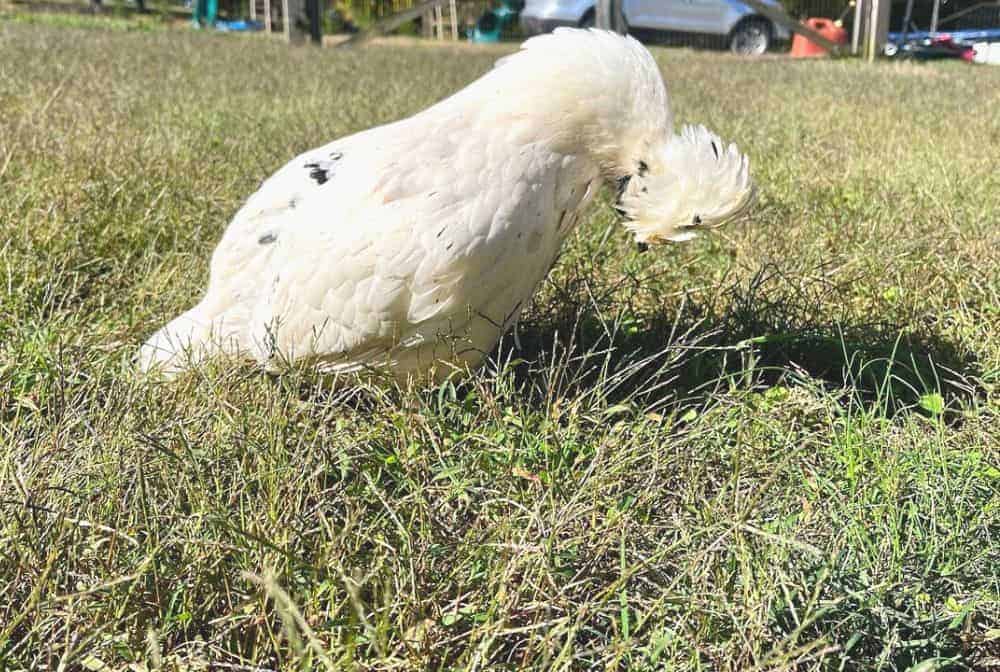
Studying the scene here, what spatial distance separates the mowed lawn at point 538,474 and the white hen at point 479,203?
0.14 m

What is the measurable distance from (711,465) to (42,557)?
4.50 ft

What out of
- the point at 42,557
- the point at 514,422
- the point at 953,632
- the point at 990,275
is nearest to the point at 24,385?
the point at 42,557

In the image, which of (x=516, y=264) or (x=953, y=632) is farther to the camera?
(x=516, y=264)

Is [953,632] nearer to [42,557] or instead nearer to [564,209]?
[564,209]

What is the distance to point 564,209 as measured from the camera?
2.22 meters

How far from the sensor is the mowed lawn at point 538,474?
4.97 feet

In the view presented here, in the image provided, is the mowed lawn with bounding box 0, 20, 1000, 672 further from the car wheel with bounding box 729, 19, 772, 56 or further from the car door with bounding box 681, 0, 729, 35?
the car wheel with bounding box 729, 19, 772, 56

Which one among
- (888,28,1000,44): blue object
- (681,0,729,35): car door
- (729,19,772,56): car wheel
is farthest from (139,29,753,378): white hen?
(729,19,772,56): car wheel

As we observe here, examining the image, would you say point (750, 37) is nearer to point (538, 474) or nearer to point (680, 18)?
point (680, 18)

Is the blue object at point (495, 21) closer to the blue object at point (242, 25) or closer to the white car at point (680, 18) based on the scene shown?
the white car at point (680, 18)

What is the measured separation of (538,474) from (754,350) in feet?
2.96

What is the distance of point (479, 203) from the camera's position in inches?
80.3

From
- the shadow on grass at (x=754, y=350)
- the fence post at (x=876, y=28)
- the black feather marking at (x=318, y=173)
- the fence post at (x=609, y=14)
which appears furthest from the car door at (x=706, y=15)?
the black feather marking at (x=318, y=173)

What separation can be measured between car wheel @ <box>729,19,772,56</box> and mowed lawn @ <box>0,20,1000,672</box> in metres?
14.1
